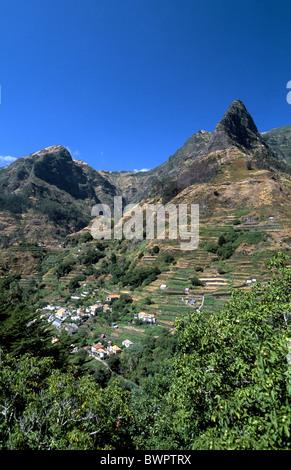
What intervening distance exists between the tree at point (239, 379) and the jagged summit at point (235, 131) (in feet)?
389

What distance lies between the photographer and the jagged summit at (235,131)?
112 meters

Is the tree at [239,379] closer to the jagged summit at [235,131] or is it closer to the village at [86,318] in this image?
A: the village at [86,318]

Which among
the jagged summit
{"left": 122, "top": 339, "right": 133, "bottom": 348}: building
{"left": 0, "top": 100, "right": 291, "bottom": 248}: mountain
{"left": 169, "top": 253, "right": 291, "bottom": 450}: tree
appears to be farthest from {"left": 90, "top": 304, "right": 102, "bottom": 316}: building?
the jagged summit

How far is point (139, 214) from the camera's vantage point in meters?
104

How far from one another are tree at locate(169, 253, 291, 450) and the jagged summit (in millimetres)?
118415

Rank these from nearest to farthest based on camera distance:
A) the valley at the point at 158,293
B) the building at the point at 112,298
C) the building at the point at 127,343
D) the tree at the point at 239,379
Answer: the tree at the point at 239,379
the valley at the point at 158,293
the building at the point at 127,343
the building at the point at 112,298

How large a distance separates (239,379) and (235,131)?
14543cm

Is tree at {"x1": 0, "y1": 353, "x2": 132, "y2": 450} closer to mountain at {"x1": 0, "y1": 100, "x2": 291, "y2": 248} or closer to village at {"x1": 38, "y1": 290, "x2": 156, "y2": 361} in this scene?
village at {"x1": 38, "y1": 290, "x2": 156, "y2": 361}

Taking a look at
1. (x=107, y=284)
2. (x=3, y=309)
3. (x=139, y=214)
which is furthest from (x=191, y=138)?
(x=3, y=309)

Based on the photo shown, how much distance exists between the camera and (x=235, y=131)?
12275cm

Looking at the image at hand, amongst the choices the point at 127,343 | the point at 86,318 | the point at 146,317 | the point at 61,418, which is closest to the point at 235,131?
the point at 146,317

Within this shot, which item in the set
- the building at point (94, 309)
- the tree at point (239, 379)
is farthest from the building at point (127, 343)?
the tree at point (239, 379)
